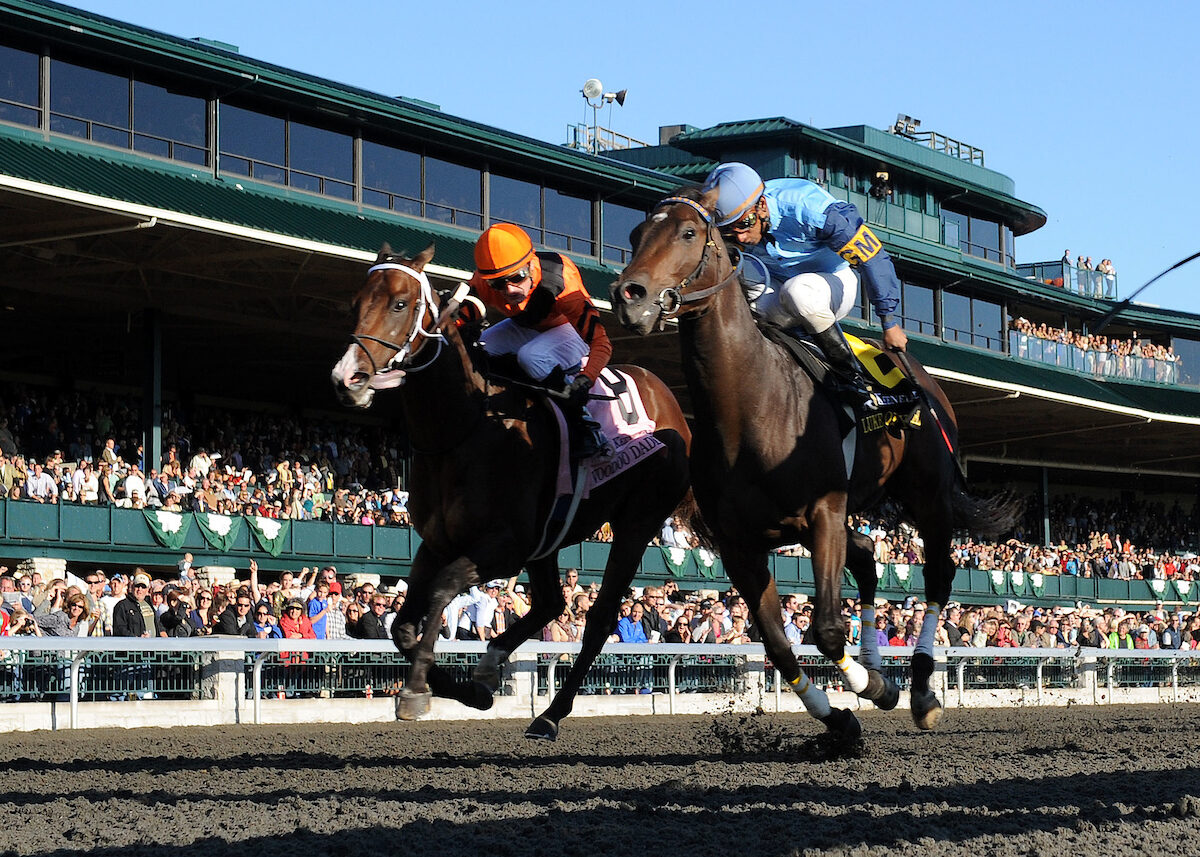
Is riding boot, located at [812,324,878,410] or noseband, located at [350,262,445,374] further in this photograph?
riding boot, located at [812,324,878,410]

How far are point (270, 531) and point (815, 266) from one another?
46.3ft

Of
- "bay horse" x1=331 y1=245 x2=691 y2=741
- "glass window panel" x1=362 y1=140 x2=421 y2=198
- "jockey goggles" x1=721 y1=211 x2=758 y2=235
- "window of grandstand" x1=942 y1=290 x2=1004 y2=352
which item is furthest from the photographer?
"window of grandstand" x1=942 y1=290 x2=1004 y2=352

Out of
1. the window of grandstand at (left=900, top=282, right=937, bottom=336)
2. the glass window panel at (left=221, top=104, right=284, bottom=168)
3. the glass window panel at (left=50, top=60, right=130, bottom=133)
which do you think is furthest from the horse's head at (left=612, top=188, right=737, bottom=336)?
the window of grandstand at (left=900, top=282, right=937, bottom=336)

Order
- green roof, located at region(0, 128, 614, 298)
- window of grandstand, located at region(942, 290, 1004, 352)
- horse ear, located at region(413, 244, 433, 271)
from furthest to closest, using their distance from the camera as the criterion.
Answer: window of grandstand, located at region(942, 290, 1004, 352) → green roof, located at region(0, 128, 614, 298) → horse ear, located at region(413, 244, 433, 271)

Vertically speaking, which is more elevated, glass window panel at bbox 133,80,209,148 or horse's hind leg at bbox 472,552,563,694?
glass window panel at bbox 133,80,209,148

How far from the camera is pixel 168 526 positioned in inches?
741

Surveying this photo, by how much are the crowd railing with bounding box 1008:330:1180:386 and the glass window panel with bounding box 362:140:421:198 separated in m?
16.7

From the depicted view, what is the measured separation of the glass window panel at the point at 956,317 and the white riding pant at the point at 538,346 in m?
29.1

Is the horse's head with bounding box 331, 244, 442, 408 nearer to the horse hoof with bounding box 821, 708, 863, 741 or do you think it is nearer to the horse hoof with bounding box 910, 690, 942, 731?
the horse hoof with bounding box 821, 708, 863, 741

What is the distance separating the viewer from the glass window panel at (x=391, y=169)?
2464 cm

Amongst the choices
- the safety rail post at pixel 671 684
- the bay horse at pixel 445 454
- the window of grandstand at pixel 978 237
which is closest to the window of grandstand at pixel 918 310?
the window of grandstand at pixel 978 237

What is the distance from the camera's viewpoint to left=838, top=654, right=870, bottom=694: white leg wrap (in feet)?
22.0

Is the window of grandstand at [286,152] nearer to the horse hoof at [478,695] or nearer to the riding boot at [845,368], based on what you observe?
the riding boot at [845,368]

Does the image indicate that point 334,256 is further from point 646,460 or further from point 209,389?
point 646,460
